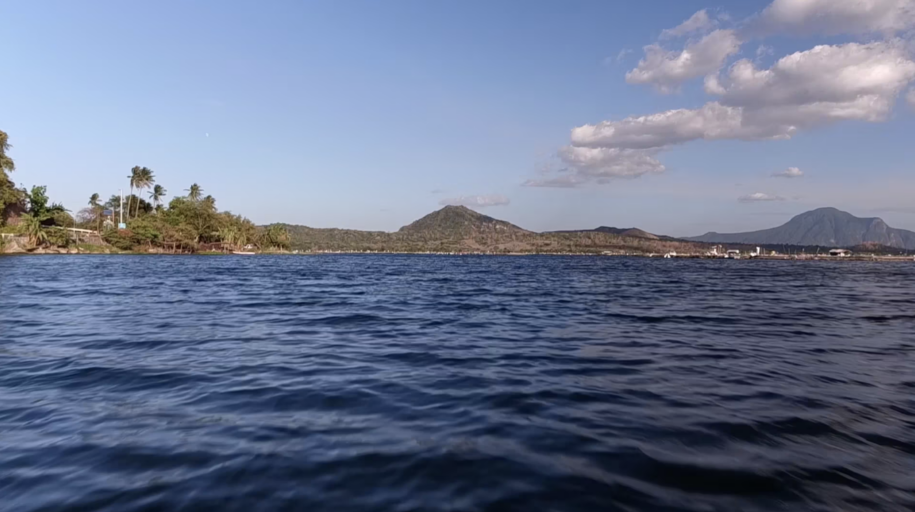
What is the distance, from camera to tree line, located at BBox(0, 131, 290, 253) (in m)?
105

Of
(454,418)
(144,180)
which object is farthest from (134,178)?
(454,418)

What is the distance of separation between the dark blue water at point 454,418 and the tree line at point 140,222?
11742cm

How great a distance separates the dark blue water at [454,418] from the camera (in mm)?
4852

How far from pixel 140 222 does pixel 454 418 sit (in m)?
152

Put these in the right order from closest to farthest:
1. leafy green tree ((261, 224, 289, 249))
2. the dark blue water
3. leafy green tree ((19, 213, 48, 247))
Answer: the dark blue water, leafy green tree ((19, 213, 48, 247)), leafy green tree ((261, 224, 289, 249))

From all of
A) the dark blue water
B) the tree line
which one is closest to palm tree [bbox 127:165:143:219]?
the tree line

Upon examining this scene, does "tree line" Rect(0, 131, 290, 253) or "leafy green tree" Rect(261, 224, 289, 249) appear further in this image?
"leafy green tree" Rect(261, 224, 289, 249)

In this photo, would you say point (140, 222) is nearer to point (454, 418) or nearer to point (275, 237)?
point (275, 237)

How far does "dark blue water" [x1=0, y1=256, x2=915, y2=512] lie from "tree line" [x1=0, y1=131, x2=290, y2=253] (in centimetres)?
11742

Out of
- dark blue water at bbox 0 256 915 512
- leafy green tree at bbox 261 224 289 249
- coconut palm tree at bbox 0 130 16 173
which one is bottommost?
dark blue water at bbox 0 256 915 512

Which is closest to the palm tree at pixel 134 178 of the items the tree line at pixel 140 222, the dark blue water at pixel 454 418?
the tree line at pixel 140 222

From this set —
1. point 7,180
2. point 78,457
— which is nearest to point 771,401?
point 78,457

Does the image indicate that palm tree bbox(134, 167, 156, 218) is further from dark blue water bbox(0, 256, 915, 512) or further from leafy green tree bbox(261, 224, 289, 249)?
dark blue water bbox(0, 256, 915, 512)

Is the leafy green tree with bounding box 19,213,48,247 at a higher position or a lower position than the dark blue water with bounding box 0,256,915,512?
higher
